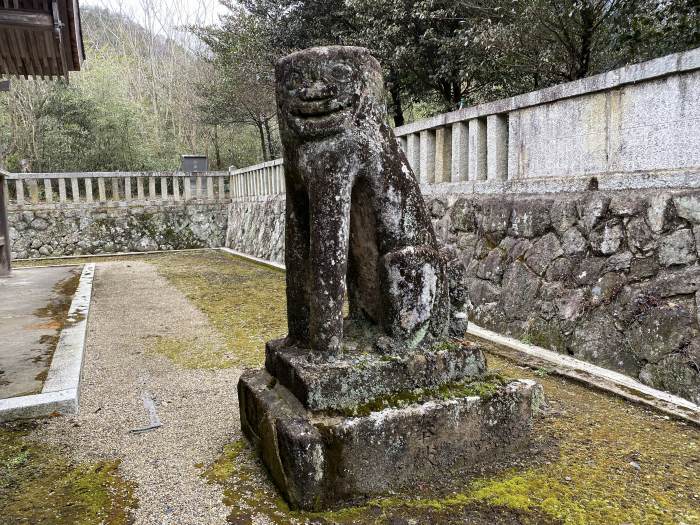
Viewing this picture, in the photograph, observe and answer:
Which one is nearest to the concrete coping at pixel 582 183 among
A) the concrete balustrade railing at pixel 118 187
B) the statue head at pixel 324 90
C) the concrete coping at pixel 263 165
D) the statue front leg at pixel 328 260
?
the statue head at pixel 324 90

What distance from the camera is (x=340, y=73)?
7.98ft

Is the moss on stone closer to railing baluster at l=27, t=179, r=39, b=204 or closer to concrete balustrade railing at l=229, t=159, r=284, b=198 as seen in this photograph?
concrete balustrade railing at l=229, t=159, r=284, b=198

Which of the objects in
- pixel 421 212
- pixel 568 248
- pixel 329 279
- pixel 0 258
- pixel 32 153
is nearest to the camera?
pixel 329 279

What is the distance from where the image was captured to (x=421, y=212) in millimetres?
2707

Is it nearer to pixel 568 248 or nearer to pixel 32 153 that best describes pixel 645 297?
pixel 568 248

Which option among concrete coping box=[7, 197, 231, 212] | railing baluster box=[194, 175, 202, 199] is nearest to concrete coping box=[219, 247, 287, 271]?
concrete coping box=[7, 197, 231, 212]

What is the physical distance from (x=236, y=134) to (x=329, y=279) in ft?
66.8

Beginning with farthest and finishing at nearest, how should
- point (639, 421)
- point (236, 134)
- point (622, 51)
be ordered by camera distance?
point (236, 134)
point (622, 51)
point (639, 421)

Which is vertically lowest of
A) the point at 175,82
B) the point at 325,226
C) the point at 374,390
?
the point at 374,390

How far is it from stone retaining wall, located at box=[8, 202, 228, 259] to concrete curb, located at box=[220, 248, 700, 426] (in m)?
11.9

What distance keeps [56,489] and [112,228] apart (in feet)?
43.3

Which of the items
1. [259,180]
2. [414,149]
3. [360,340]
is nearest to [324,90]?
[360,340]

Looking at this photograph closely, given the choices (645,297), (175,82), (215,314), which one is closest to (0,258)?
(215,314)

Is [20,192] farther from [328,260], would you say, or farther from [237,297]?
[328,260]
